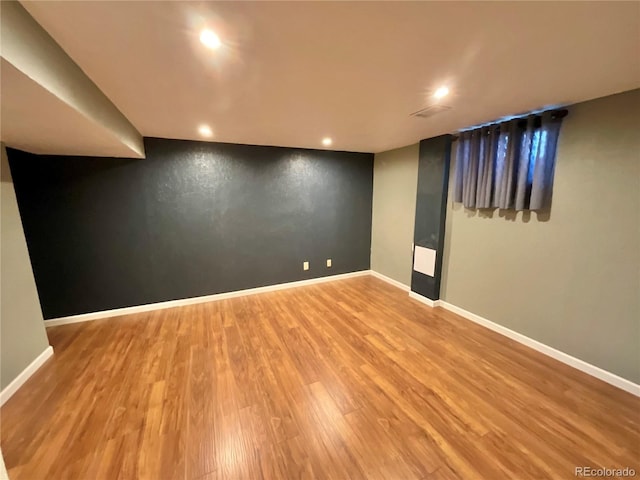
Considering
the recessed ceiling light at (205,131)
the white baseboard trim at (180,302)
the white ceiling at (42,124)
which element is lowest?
the white baseboard trim at (180,302)

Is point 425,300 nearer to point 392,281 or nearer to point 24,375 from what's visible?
point 392,281

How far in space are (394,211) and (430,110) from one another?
1987mm

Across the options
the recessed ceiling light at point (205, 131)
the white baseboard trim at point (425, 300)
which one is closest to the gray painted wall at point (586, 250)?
the white baseboard trim at point (425, 300)

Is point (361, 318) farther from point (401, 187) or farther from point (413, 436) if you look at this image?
point (401, 187)

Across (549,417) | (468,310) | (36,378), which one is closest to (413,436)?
(549,417)

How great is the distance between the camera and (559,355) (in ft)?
7.35

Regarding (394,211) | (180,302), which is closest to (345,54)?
(394,211)

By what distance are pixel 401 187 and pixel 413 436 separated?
10.4 feet

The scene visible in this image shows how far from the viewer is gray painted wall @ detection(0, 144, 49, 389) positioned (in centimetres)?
186

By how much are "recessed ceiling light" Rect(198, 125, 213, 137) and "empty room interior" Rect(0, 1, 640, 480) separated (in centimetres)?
5

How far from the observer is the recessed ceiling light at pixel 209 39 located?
115 cm

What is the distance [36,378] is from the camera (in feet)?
6.66

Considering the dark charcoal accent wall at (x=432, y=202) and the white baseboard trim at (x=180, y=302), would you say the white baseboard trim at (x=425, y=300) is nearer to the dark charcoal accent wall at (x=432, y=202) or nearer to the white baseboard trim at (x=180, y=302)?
the dark charcoal accent wall at (x=432, y=202)

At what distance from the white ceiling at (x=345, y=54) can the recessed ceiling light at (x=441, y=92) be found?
0.24 ft
